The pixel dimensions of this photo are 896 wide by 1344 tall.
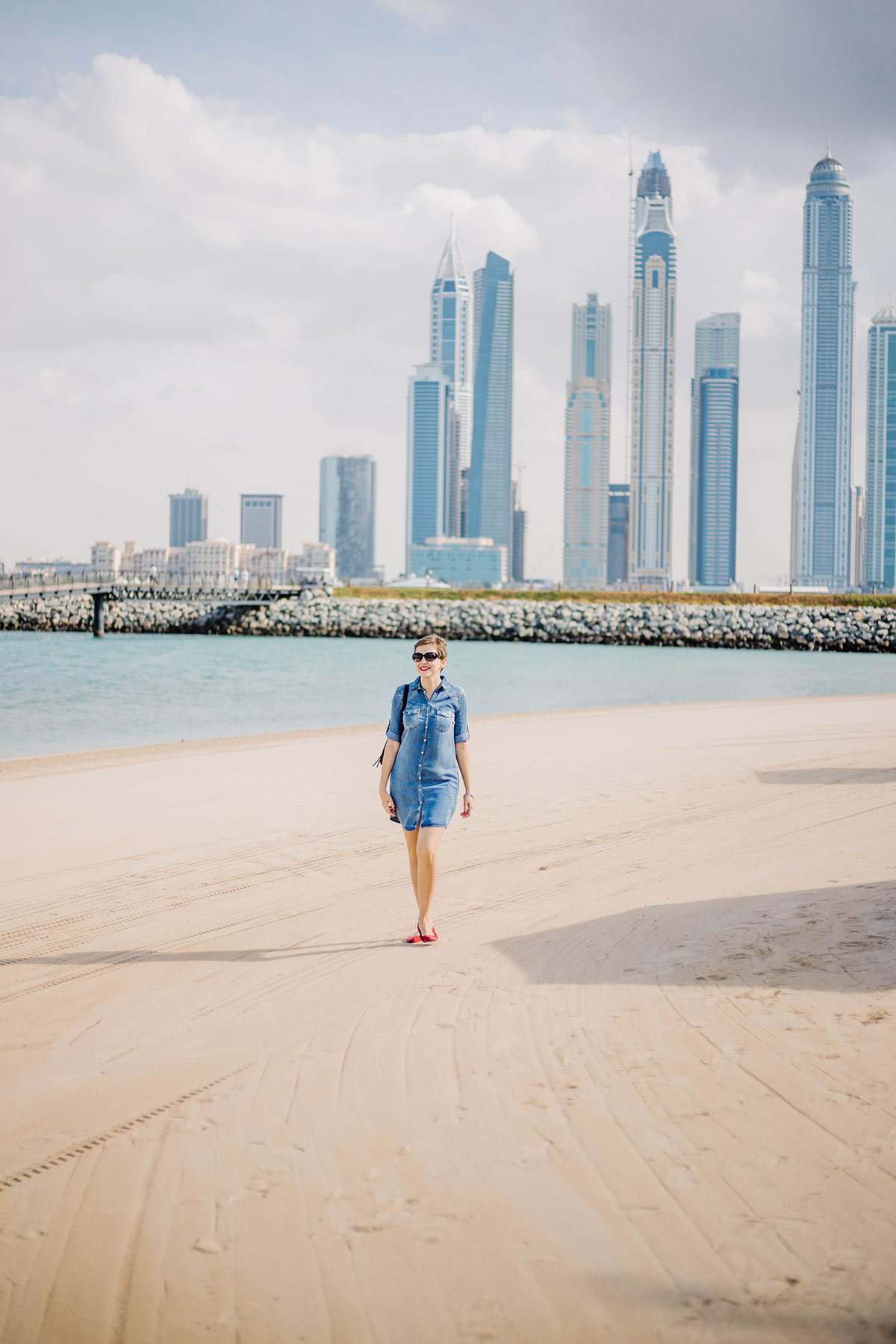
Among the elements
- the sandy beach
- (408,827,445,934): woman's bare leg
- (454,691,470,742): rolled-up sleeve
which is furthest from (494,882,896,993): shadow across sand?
(454,691,470,742): rolled-up sleeve

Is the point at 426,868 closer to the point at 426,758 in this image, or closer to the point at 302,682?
the point at 426,758

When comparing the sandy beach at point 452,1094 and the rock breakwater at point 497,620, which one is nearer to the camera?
the sandy beach at point 452,1094

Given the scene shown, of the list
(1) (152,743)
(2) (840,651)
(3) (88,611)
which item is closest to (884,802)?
(1) (152,743)

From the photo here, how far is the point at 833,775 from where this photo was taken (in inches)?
457

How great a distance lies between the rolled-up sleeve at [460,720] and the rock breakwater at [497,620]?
190ft

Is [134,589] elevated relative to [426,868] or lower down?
elevated

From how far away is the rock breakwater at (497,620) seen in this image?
62.4 meters

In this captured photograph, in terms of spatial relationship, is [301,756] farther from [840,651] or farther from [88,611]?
[88,611]

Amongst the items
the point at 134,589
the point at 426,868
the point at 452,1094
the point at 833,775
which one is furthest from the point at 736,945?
the point at 134,589

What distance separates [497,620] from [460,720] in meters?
60.7

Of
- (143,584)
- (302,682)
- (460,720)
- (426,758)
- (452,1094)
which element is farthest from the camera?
(143,584)

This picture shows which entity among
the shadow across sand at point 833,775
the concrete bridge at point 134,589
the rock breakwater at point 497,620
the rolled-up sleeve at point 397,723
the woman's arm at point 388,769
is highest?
the concrete bridge at point 134,589

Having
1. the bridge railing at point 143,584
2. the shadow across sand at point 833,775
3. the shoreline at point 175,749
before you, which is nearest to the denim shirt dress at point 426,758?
the shadow across sand at point 833,775

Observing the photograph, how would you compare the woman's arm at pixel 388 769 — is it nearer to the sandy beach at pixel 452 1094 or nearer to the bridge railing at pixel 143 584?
the sandy beach at pixel 452 1094
